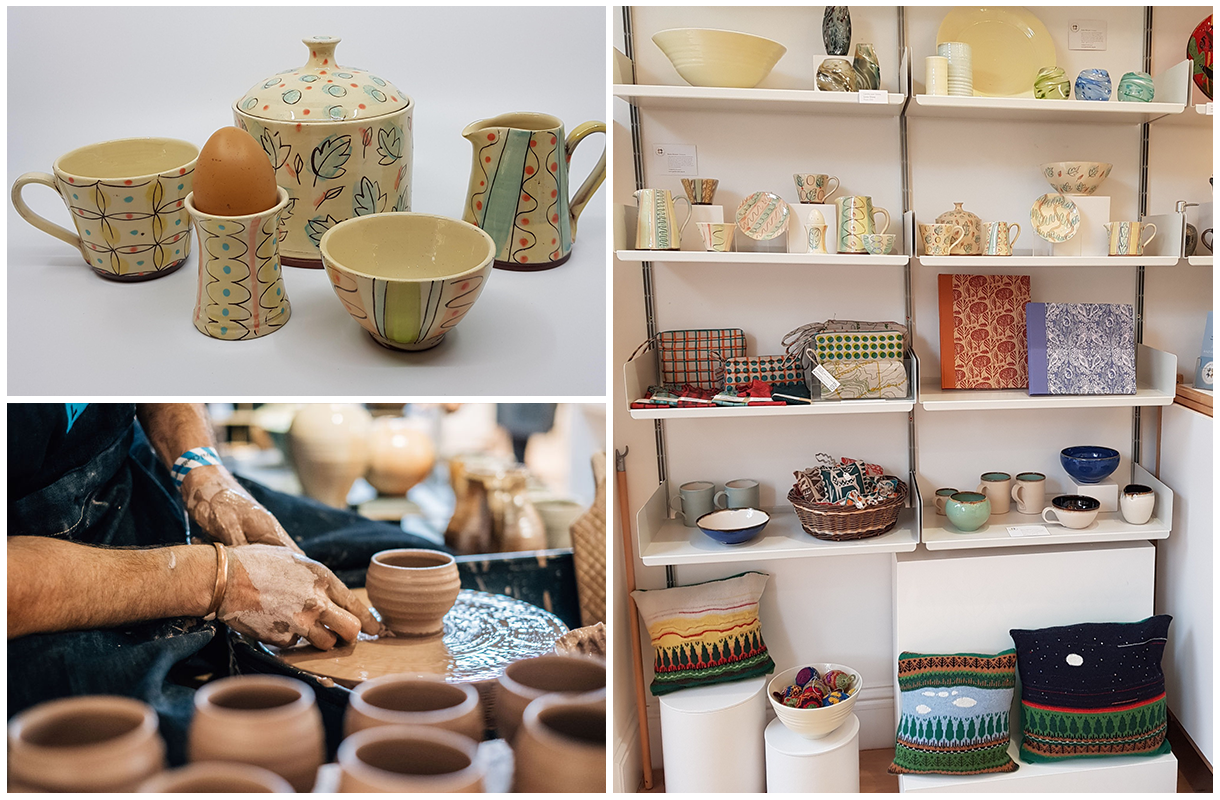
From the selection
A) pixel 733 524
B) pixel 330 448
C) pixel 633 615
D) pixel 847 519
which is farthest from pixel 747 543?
pixel 330 448

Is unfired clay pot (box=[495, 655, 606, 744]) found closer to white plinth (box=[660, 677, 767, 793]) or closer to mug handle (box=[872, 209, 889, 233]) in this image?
white plinth (box=[660, 677, 767, 793])

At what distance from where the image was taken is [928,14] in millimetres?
1915

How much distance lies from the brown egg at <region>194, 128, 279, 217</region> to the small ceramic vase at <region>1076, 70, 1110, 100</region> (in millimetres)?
1649

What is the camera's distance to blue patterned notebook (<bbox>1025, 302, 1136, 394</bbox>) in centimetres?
191

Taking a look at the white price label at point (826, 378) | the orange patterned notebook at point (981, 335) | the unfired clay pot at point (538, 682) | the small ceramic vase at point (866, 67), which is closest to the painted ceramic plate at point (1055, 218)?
the orange patterned notebook at point (981, 335)

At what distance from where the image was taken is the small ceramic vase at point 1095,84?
5.97ft

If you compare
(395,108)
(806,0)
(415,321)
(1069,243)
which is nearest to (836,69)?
(806,0)

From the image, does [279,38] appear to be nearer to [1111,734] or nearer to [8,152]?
[8,152]

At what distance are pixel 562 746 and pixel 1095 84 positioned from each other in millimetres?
1783

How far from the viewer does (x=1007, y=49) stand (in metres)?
1.91

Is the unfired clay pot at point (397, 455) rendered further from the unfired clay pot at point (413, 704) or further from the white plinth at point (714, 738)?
the white plinth at point (714, 738)

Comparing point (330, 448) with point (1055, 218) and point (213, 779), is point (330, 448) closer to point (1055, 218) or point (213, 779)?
point (213, 779)

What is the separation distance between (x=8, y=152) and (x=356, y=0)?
27.2 inches

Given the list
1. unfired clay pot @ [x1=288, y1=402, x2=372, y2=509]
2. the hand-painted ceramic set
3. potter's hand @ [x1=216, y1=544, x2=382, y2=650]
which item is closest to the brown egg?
the hand-painted ceramic set
